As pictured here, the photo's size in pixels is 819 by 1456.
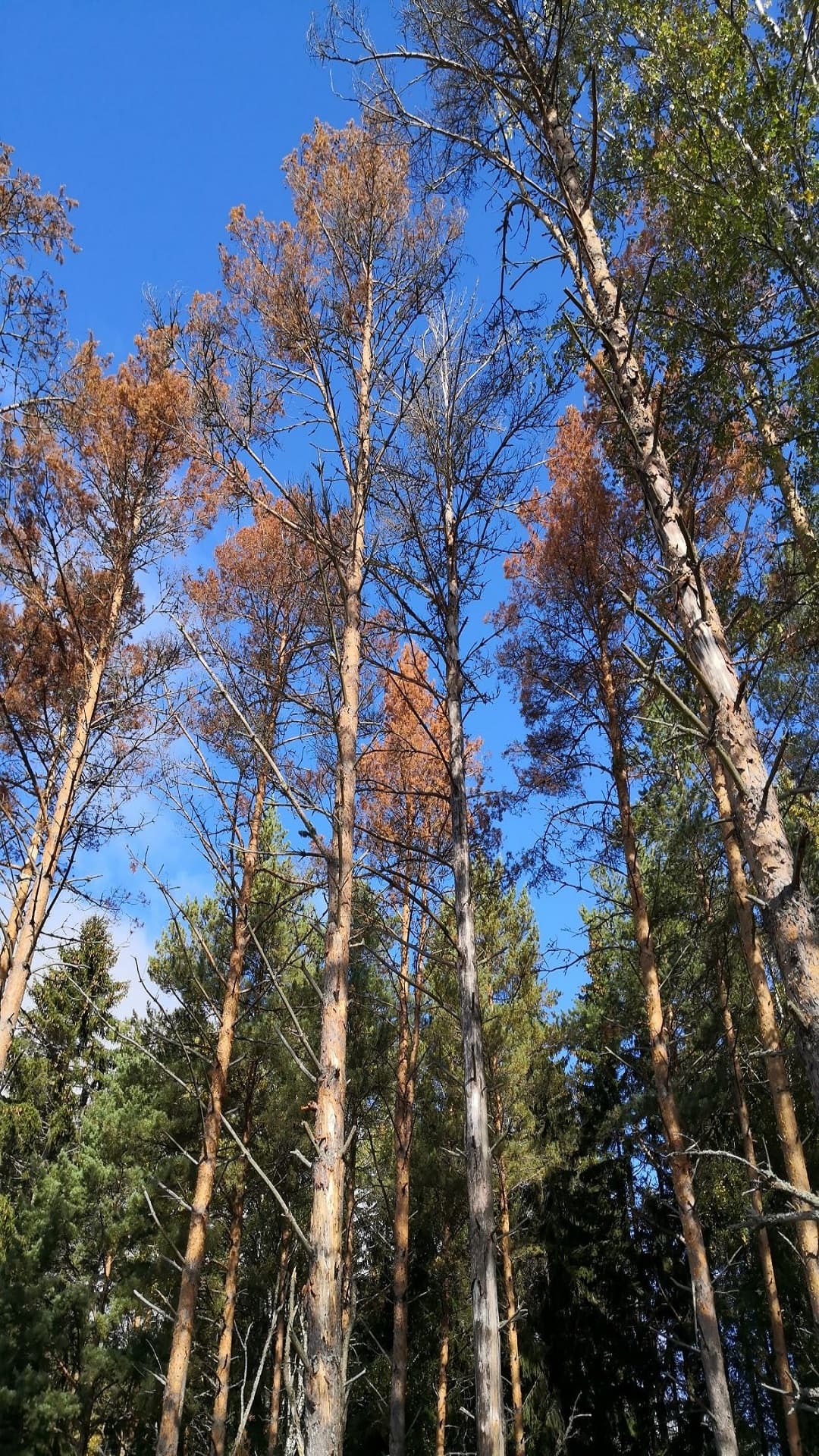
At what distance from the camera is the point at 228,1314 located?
9773mm

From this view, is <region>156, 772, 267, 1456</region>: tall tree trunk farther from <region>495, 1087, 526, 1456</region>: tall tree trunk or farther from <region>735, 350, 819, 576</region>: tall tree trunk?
<region>495, 1087, 526, 1456</region>: tall tree trunk

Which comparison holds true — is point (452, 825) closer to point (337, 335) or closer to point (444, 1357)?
point (337, 335)

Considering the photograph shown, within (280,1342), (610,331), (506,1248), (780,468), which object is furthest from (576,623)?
(280,1342)

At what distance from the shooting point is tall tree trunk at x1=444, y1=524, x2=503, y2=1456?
14.3 feet

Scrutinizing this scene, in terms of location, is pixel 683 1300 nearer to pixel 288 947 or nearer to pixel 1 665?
pixel 288 947

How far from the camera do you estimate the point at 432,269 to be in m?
6.39

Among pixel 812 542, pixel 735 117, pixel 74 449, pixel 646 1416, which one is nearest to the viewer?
pixel 735 117

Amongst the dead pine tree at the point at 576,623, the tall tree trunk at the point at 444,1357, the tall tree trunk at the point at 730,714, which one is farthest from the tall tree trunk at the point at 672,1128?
the tall tree trunk at the point at 444,1357

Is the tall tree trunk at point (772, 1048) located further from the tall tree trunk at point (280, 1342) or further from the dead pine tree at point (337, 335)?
the tall tree trunk at point (280, 1342)

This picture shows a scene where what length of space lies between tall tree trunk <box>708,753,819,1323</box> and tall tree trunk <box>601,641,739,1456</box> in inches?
32.2

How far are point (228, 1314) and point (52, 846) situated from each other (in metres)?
6.04

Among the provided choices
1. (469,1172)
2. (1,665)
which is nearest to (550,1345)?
(469,1172)

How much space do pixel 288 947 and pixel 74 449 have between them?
777 cm

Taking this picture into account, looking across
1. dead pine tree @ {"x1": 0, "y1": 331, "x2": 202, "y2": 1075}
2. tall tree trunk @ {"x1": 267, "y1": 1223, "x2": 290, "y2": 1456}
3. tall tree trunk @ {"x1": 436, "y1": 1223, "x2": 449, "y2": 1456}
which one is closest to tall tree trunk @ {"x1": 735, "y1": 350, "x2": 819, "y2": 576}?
dead pine tree @ {"x1": 0, "y1": 331, "x2": 202, "y2": 1075}
